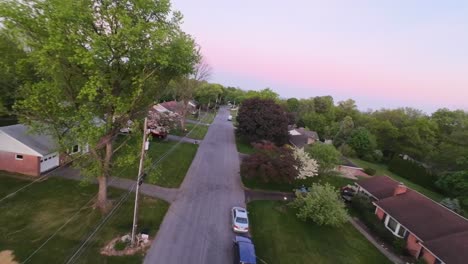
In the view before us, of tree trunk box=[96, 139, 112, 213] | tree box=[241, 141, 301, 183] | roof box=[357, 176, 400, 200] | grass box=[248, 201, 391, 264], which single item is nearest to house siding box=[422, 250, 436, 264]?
grass box=[248, 201, 391, 264]

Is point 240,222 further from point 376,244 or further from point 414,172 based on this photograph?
point 414,172

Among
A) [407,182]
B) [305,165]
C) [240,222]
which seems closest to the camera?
[240,222]

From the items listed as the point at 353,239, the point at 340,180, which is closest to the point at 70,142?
the point at 353,239

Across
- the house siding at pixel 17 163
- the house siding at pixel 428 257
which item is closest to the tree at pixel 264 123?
the house siding at pixel 428 257

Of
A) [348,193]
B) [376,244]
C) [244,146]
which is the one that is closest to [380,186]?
[348,193]

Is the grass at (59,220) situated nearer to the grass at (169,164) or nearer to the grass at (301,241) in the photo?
the grass at (169,164)

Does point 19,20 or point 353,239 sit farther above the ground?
point 19,20

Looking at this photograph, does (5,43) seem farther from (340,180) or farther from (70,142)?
(340,180)
